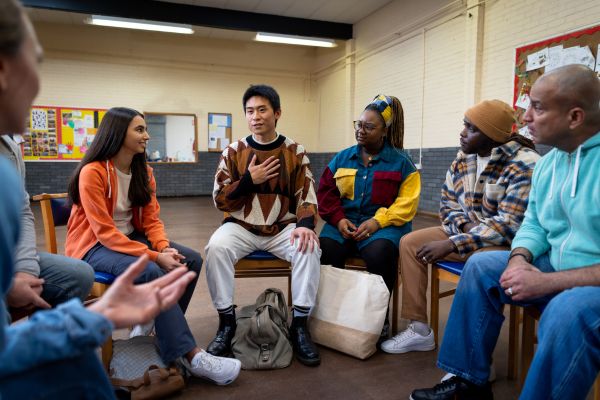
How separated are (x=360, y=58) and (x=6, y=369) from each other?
8.62m

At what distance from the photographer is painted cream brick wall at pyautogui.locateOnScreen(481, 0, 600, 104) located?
13.9 feet

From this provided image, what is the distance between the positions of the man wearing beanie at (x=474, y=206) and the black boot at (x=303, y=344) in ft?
1.29

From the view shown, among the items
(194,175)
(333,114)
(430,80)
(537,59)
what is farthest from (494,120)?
(194,175)

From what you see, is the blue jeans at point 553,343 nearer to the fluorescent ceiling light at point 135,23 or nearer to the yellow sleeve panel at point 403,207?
the yellow sleeve panel at point 403,207

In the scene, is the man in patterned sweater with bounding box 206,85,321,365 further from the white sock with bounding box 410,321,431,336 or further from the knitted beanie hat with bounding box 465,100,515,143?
the knitted beanie hat with bounding box 465,100,515,143

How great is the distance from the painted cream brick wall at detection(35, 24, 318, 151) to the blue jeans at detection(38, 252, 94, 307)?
27.6 feet

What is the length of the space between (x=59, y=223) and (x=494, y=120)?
2249mm

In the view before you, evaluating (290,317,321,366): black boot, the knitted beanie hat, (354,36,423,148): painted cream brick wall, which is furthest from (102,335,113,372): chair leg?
(354,36,423,148): painted cream brick wall

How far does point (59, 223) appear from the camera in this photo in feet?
6.90

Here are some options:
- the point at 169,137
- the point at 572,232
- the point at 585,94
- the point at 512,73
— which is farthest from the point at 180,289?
the point at 169,137

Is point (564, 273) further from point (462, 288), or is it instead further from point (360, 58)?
point (360, 58)

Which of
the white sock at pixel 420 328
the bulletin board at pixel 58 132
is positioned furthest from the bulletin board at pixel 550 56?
the bulletin board at pixel 58 132

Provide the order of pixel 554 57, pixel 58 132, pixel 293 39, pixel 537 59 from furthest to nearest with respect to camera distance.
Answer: pixel 58 132
pixel 293 39
pixel 537 59
pixel 554 57

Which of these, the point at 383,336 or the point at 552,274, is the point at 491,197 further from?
the point at 383,336
